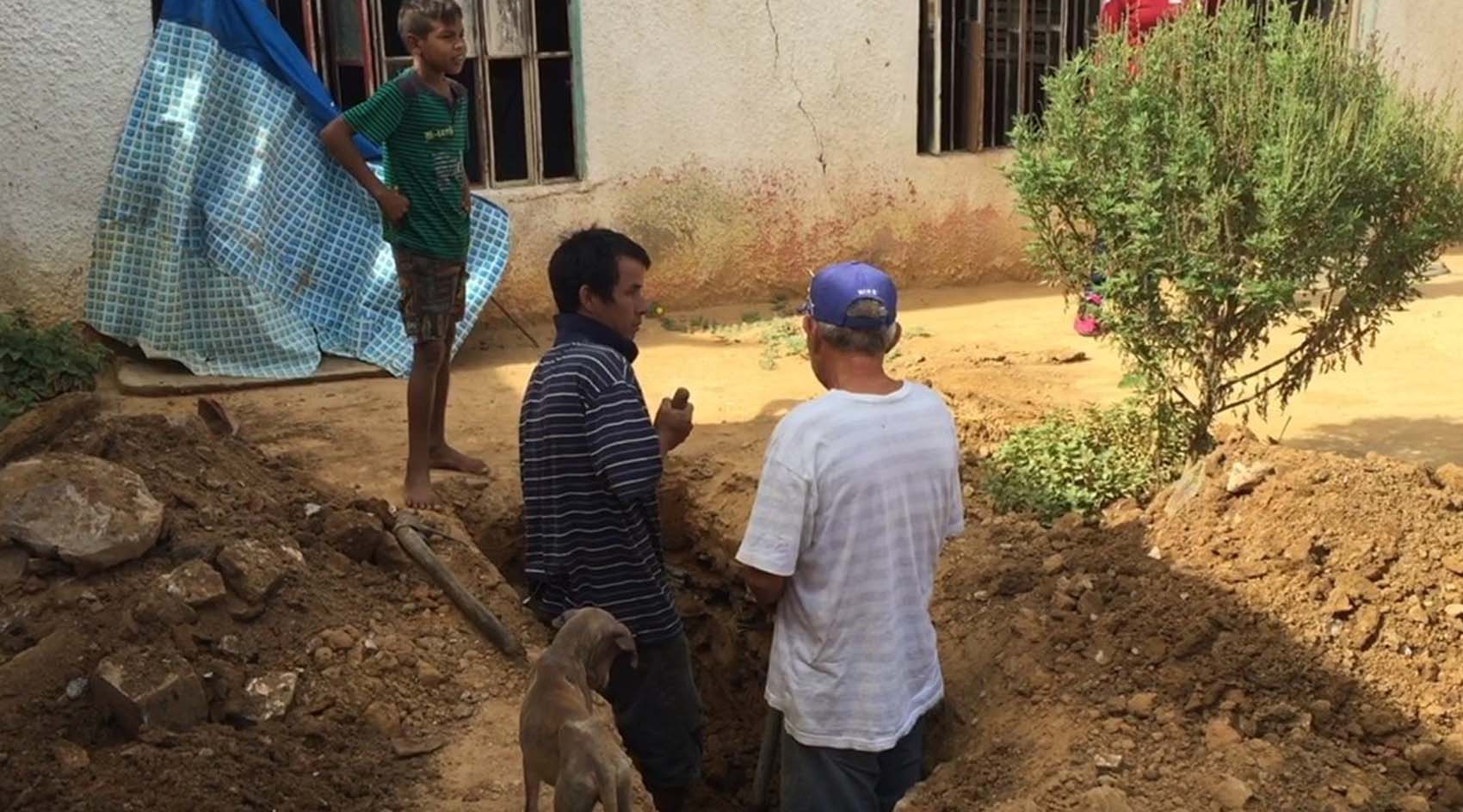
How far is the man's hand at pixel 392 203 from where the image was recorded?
18.2 feet

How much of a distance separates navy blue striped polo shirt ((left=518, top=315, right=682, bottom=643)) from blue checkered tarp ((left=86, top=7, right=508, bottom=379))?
4.11m

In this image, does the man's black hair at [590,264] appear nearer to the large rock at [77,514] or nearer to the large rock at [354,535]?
the large rock at [354,535]

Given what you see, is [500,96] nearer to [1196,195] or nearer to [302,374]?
[302,374]

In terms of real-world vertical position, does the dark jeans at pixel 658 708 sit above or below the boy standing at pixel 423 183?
below

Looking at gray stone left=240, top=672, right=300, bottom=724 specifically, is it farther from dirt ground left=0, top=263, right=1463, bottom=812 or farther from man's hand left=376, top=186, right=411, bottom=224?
man's hand left=376, top=186, right=411, bottom=224

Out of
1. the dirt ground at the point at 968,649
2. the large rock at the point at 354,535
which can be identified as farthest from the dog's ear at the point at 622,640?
the large rock at the point at 354,535

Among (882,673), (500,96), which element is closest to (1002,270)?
(500,96)

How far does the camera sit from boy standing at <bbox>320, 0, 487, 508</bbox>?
5.55 meters

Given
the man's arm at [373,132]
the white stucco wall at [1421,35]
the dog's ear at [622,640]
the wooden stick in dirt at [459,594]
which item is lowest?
the wooden stick in dirt at [459,594]

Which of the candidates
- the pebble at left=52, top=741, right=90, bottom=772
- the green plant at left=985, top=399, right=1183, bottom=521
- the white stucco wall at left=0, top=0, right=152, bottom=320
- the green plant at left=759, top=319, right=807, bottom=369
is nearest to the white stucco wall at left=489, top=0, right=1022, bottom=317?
the green plant at left=759, top=319, right=807, bottom=369

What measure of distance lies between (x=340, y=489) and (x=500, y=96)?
4216 millimetres

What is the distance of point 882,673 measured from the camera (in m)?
3.57

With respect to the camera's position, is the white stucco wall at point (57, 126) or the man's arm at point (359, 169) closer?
the man's arm at point (359, 169)

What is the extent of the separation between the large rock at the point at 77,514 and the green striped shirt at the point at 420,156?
1629mm
